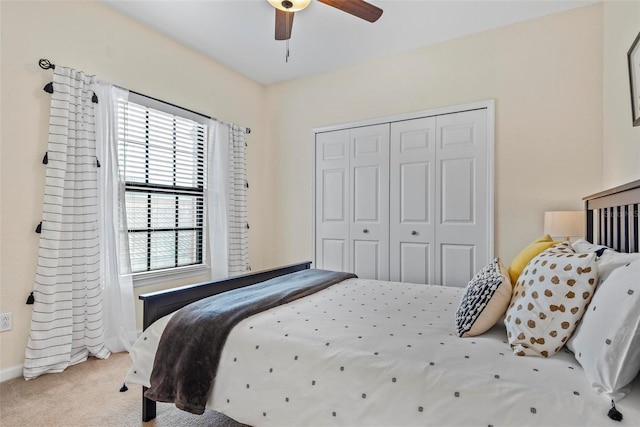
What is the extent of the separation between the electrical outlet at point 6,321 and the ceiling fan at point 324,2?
2.63 meters

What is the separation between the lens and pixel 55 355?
236 cm

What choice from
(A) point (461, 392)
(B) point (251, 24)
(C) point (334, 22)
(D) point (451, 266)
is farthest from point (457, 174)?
(A) point (461, 392)

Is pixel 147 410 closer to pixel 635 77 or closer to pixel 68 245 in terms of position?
pixel 68 245

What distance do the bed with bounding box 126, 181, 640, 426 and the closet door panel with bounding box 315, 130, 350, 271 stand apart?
2.10 m

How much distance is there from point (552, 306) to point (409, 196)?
2.40m

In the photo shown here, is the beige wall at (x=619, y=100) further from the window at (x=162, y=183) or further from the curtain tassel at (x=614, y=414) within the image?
the window at (x=162, y=183)

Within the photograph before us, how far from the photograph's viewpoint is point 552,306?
1.22 m

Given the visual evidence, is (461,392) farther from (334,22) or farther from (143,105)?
(143,105)

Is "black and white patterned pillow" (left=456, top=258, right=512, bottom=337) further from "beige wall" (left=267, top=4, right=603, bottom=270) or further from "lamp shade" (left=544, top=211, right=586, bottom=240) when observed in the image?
"beige wall" (left=267, top=4, right=603, bottom=270)

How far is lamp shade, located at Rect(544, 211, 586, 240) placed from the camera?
8.25 feet

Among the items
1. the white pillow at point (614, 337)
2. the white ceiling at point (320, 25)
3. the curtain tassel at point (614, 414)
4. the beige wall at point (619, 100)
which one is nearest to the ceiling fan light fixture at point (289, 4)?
the white ceiling at point (320, 25)

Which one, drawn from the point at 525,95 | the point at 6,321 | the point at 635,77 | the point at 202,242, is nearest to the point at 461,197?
the point at 525,95

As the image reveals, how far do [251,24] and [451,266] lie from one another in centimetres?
289

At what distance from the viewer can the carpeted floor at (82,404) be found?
1794mm
